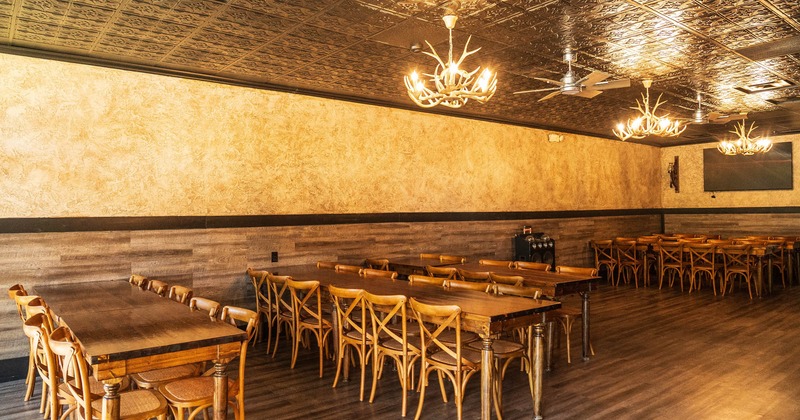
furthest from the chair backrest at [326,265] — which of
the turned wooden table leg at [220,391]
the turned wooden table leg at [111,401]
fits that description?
the turned wooden table leg at [111,401]

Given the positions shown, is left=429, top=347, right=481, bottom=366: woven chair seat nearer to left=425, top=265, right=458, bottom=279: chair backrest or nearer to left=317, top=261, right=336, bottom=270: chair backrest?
left=425, top=265, right=458, bottom=279: chair backrest

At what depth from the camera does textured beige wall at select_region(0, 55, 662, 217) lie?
218 inches

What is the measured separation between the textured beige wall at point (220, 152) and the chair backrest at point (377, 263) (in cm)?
81

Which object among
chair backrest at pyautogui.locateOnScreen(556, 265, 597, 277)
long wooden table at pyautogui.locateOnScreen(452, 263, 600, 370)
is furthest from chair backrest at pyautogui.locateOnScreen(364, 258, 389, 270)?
chair backrest at pyautogui.locateOnScreen(556, 265, 597, 277)

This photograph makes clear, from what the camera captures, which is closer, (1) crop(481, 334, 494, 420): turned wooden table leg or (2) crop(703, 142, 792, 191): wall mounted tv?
(1) crop(481, 334, 494, 420): turned wooden table leg

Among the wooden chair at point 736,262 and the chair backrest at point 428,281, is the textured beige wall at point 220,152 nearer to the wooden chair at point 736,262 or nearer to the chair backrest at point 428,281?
the chair backrest at point 428,281

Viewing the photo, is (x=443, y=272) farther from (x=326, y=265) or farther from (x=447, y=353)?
(x=447, y=353)

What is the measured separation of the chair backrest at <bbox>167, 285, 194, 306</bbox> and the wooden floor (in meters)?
0.98

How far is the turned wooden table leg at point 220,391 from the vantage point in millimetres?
3096

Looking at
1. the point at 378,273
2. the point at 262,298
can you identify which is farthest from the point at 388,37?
the point at 262,298

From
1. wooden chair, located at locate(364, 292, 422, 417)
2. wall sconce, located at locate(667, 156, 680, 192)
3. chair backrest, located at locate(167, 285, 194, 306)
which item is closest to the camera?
wooden chair, located at locate(364, 292, 422, 417)

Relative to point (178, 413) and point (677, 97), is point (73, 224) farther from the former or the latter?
point (677, 97)

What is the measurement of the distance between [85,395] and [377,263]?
479cm

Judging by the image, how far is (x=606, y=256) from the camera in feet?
37.5
